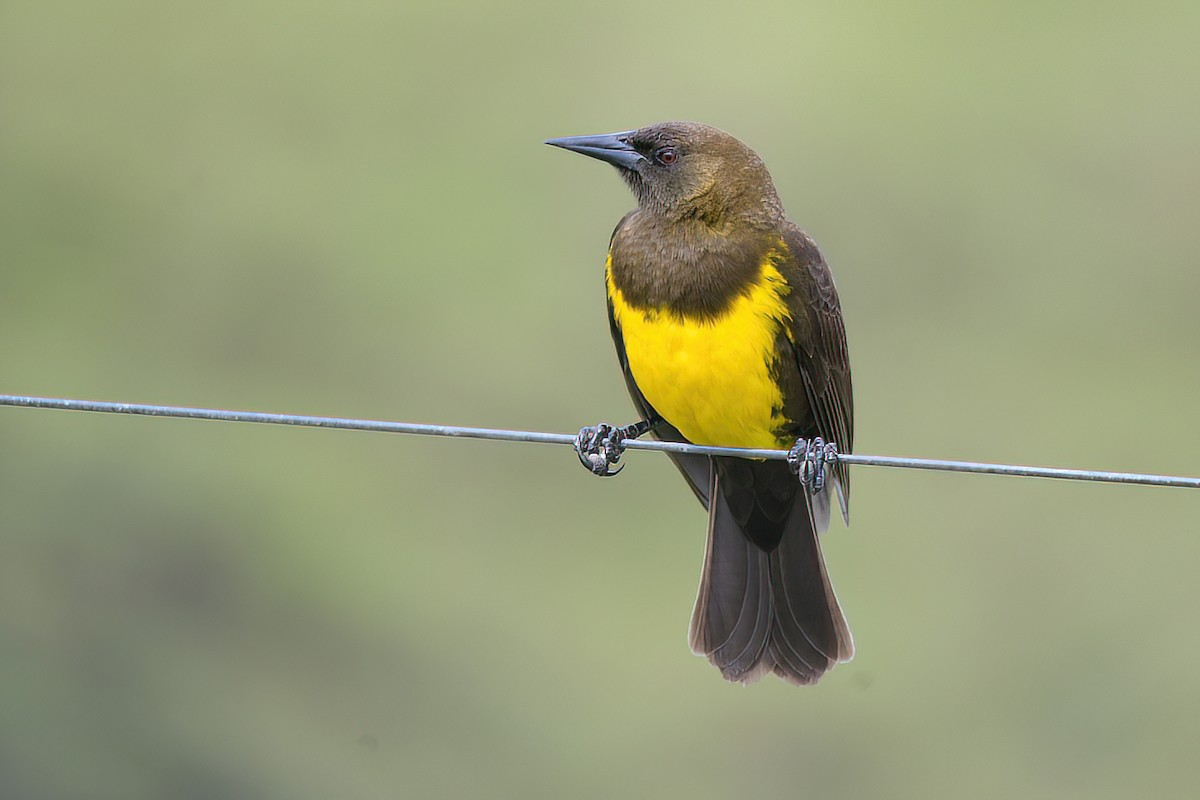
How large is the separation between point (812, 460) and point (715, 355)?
45cm

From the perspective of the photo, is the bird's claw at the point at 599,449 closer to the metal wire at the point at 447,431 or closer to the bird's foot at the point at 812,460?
the bird's foot at the point at 812,460

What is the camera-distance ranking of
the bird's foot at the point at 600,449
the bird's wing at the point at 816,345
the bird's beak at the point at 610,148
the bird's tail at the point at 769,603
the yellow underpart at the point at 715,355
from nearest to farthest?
the yellow underpart at the point at 715,355 → the bird's wing at the point at 816,345 → the bird's foot at the point at 600,449 → the bird's beak at the point at 610,148 → the bird's tail at the point at 769,603

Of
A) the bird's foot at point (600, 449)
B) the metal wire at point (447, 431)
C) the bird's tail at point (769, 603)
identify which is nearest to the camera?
the metal wire at point (447, 431)

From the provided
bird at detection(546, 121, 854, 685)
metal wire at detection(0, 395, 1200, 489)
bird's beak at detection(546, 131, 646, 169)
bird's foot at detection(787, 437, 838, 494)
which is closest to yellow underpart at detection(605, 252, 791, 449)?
bird at detection(546, 121, 854, 685)

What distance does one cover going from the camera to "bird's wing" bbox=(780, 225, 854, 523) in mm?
5098

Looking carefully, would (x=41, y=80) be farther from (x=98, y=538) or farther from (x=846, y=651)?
(x=846, y=651)

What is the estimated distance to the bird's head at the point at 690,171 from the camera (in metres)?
5.16

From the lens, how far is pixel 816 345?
516 centimetres

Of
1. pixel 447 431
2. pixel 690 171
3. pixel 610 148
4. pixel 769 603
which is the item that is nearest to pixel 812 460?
pixel 769 603

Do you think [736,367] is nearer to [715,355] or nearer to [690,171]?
[715,355]

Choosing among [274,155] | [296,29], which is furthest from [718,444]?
[296,29]

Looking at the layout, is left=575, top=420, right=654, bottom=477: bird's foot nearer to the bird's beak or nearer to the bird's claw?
the bird's claw

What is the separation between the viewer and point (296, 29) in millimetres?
12016

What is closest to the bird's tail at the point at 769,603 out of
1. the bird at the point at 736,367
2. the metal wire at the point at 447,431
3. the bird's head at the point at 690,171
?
the bird at the point at 736,367
